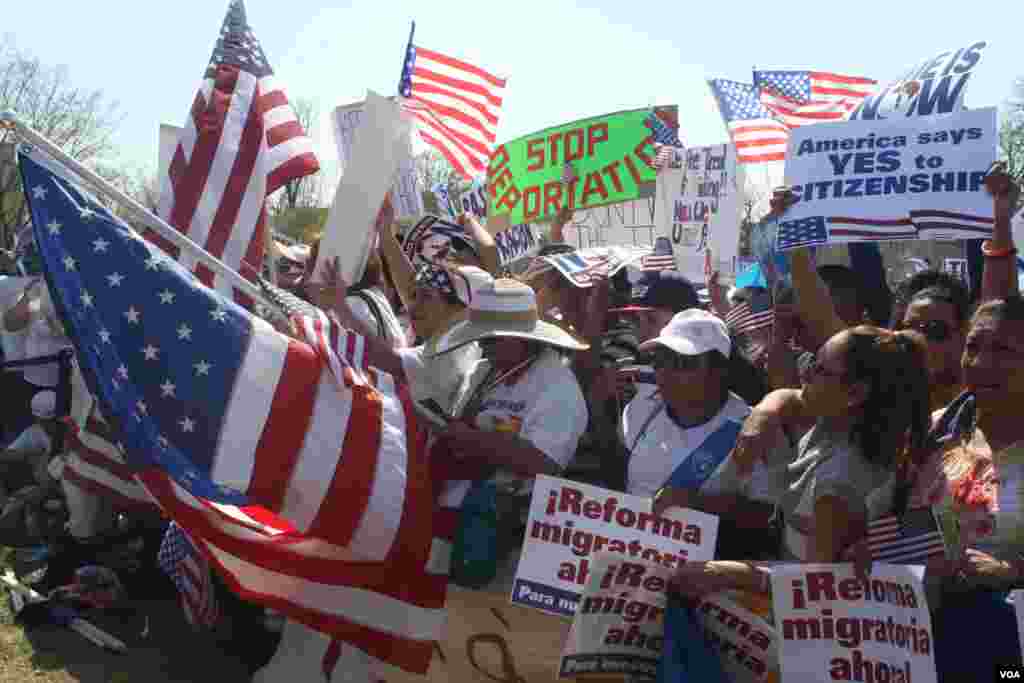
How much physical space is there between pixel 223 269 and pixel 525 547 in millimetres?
1708

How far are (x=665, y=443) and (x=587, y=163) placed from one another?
429cm

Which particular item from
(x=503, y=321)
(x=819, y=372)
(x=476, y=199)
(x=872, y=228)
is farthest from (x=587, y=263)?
(x=476, y=199)

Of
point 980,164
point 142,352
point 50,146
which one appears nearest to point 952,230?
point 980,164

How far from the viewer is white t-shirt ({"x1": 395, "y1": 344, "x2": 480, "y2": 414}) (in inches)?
201

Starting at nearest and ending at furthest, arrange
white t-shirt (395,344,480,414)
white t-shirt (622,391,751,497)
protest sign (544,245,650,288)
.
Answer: white t-shirt (622,391,751,497), white t-shirt (395,344,480,414), protest sign (544,245,650,288)

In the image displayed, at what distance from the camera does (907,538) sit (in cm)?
332

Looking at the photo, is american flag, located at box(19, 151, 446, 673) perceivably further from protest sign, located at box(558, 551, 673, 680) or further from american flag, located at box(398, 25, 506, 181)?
american flag, located at box(398, 25, 506, 181)

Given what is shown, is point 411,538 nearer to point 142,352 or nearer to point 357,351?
point 357,351

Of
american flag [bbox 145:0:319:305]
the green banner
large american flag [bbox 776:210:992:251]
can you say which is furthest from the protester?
the green banner

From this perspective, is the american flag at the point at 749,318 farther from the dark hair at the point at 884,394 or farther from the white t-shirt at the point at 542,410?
the dark hair at the point at 884,394

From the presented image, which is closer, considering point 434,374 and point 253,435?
point 253,435

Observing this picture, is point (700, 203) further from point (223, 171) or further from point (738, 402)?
point (738, 402)

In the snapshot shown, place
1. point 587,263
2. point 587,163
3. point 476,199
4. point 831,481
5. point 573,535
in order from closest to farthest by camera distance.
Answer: point 831,481
point 573,535
point 587,263
point 587,163
point 476,199

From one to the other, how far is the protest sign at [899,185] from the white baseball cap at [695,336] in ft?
2.30
